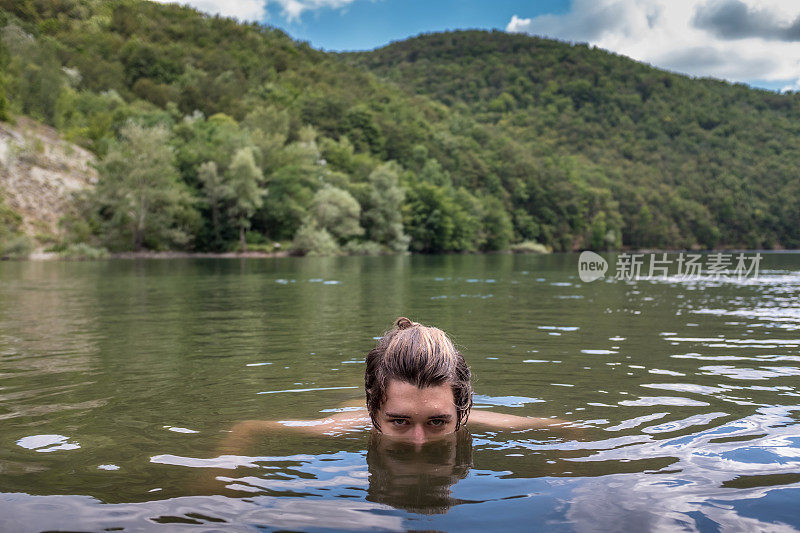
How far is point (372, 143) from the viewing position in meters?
120

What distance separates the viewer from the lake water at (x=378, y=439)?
3.83m

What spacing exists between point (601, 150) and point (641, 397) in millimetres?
169461

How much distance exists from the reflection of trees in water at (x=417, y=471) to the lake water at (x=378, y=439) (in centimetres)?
2

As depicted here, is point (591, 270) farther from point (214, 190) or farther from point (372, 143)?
point (372, 143)

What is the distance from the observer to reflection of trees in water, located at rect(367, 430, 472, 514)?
3.99m

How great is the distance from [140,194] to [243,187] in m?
11.5

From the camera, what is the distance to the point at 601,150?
16725 cm

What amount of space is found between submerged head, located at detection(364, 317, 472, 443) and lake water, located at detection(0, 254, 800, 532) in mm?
254

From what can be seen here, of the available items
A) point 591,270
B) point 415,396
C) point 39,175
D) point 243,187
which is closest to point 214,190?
point 243,187

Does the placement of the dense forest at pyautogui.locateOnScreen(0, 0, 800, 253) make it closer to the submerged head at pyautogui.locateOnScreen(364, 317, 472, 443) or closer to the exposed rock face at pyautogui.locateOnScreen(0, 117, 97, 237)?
the exposed rock face at pyautogui.locateOnScreen(0, 117, 97, 237)

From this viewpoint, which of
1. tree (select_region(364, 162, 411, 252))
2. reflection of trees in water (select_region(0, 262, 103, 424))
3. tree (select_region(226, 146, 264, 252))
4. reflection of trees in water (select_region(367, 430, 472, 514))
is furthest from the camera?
tree (select_region(364, 162, 411, 252))

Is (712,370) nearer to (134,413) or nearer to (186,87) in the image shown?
(134,413)

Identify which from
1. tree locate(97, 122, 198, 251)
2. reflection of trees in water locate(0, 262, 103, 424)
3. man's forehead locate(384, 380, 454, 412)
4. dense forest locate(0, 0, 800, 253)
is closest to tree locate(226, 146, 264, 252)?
dense forest locate(0, 0, 800, 253)

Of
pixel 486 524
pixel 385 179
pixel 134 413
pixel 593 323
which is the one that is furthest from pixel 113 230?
pixel 486 524
